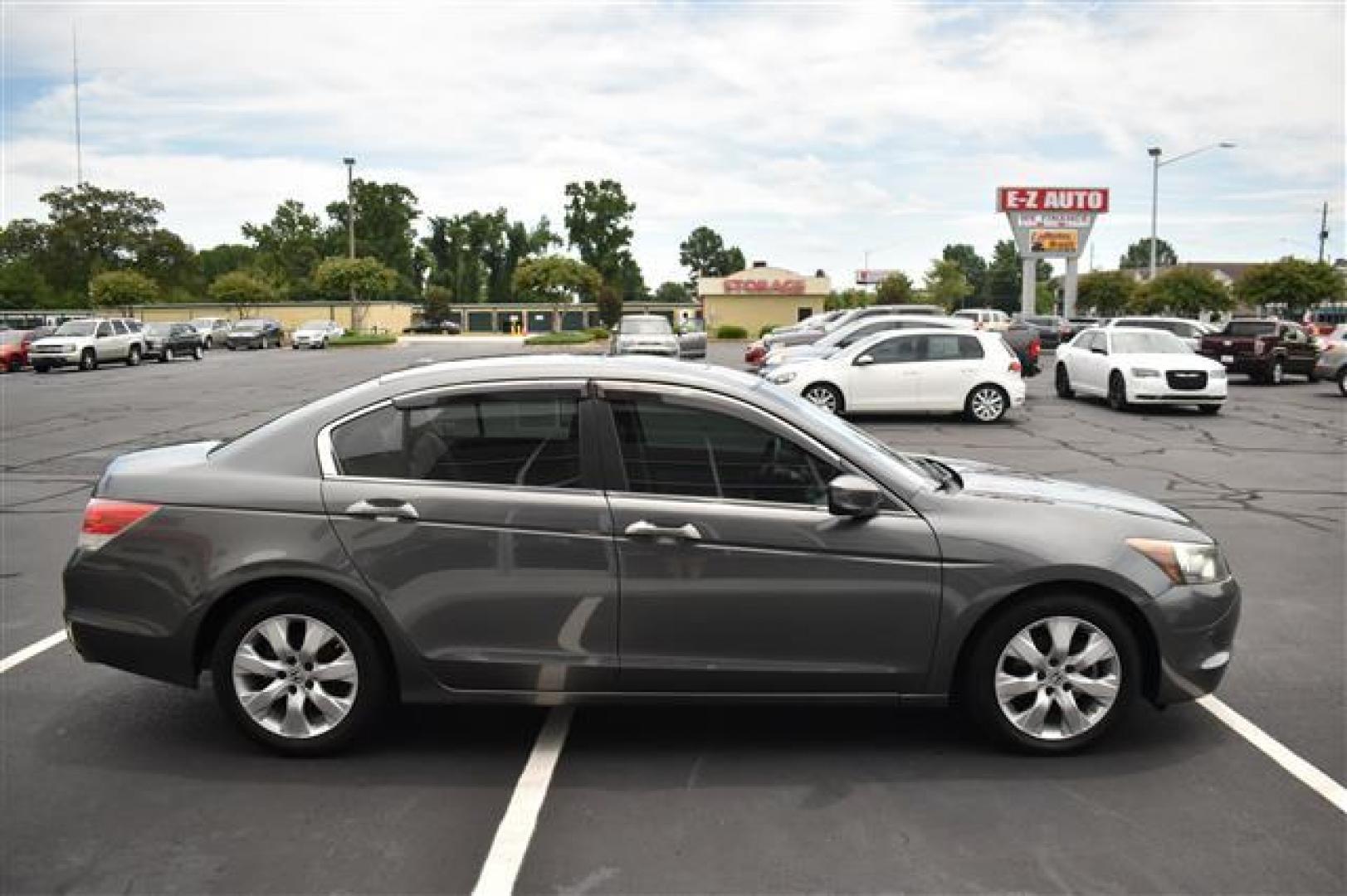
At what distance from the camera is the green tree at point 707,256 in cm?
14838

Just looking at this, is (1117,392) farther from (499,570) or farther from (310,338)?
(310,338)

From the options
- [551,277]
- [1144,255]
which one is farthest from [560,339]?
[1144,255]

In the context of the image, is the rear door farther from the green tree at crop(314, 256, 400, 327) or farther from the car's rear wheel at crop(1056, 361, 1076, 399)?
the green tree at crop(314, 256, 400, 327)

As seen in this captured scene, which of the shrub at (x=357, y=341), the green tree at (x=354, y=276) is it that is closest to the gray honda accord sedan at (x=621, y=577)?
the shrub at (x=357, y=341)

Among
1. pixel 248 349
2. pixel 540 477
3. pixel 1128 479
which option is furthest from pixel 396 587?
pixel 248 349

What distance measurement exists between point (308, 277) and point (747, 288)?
56.4 metres

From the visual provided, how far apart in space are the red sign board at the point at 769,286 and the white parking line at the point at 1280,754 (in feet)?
231

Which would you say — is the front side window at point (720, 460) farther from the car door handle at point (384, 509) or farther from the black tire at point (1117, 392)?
the black tire at point (1117, 392)

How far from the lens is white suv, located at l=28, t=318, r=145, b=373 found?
113ft

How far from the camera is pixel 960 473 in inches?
193

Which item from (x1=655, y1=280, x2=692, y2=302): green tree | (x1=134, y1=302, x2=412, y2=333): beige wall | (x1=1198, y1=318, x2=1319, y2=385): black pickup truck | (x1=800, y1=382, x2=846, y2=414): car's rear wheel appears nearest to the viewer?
(x1=800, y1=382, x2=846, y2=414): car's rear wheel

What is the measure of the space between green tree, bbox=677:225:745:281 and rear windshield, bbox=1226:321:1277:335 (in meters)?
122

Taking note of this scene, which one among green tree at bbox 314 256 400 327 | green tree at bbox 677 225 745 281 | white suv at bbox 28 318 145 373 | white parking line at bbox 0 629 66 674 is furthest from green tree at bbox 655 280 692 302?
white parking line at bbox 0 629 66 674

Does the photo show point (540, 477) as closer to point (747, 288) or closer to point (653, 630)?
point (653, 630)
